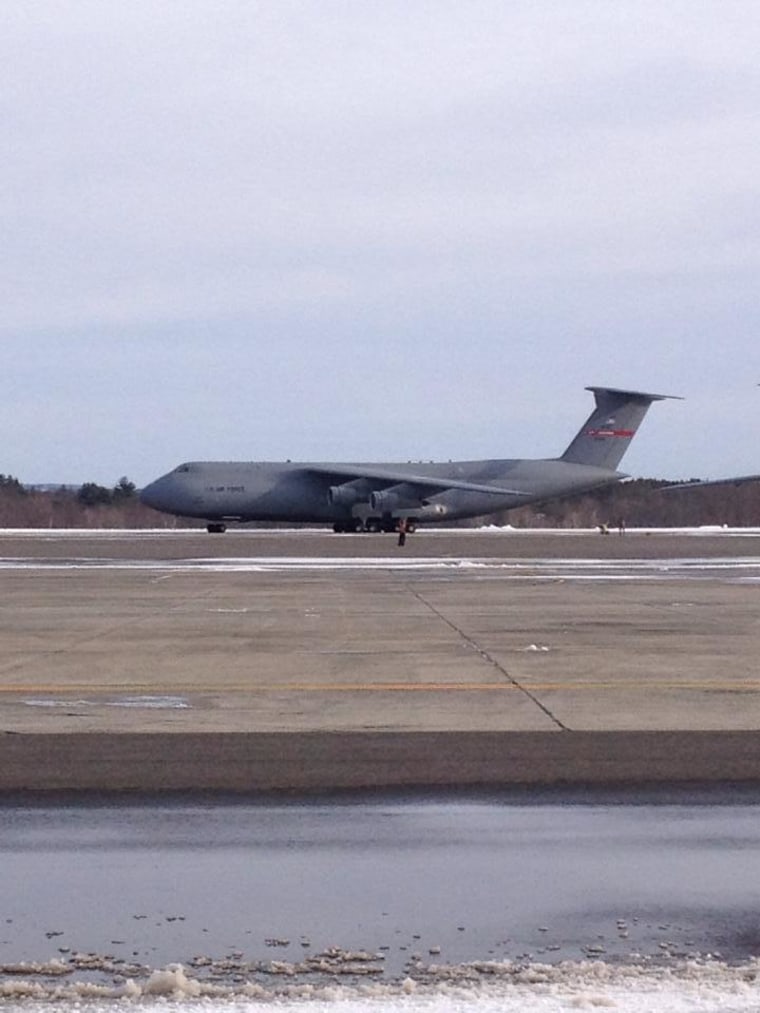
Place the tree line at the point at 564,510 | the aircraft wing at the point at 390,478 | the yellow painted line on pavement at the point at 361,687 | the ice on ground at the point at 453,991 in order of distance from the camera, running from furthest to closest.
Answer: the tree line at the point at 564,510 < the aircraft wing at the point at 390,478 < the yellow painted line on pavement at the point at 361,687 < the ice on ground at the point at 453,991

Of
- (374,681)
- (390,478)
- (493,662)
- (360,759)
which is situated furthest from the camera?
(390,478)

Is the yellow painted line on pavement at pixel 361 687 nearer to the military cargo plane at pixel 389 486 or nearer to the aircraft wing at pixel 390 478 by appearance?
the military cargo plane at pixel 389 486

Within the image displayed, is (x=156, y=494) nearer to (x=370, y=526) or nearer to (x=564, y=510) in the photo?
(x=370, y=526)

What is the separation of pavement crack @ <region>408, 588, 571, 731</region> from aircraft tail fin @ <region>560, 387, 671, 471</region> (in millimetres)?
49742

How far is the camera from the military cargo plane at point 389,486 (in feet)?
222

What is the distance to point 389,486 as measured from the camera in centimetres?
6862

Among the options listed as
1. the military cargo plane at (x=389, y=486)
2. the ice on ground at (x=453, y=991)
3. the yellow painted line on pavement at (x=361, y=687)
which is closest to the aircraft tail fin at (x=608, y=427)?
the military cargo plane at (x=389, y=486)

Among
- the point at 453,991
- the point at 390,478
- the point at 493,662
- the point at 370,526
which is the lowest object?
the point at 453,991

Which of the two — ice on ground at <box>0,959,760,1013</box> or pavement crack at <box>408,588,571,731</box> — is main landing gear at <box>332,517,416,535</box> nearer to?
pavement crack at <box>408,588,571,731</box>

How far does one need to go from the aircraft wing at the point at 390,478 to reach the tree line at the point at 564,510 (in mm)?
21663

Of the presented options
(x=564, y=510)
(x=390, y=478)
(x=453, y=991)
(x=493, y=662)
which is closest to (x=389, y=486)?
(x=390, y=478)

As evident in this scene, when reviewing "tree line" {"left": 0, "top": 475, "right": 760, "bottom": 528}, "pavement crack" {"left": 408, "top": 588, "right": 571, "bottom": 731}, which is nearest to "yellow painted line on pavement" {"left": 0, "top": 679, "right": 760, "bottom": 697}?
"pavement crack" {"left": 408, "top": 588, "right": 571, "bottom": 731}

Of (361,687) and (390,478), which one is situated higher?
(390,478)

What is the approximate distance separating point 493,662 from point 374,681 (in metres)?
1.96
